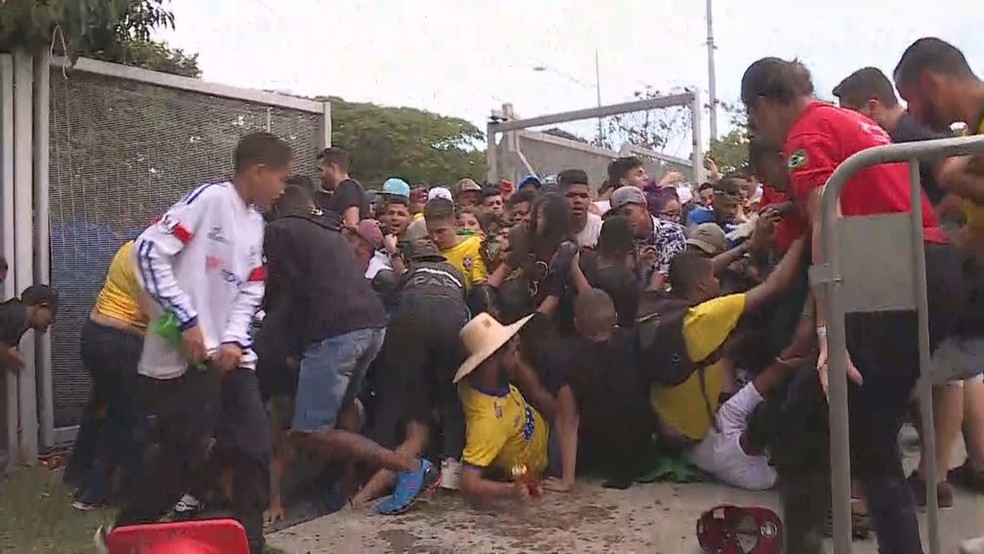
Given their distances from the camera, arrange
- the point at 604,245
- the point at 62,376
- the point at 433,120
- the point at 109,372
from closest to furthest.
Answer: the point at 109,372 < the point at 604,245 < the point at 62,376 < the point at 433,120

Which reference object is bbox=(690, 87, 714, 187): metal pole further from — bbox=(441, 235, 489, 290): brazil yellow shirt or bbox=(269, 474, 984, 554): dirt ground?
bbox=(269, 474, 984, 554): dirt ground

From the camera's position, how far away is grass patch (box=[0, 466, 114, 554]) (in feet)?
16.3

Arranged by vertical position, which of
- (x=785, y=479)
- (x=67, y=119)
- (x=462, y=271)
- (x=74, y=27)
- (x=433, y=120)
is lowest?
(x=785, y=479)

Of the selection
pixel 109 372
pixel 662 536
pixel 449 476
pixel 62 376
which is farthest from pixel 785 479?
pixel 62 376

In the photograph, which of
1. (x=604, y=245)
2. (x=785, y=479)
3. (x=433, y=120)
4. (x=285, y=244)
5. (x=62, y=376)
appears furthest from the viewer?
(x=433, y=120)

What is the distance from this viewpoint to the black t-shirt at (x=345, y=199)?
22.5 feet

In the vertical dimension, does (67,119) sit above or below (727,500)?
above

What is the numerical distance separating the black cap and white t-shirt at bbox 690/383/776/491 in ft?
11.7

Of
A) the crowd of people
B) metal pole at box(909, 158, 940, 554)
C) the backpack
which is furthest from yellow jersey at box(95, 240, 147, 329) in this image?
metal pole at box(909, 158, 940, 554)

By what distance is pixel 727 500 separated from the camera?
5.24 m

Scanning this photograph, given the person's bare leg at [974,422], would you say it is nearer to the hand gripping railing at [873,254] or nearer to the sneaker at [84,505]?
the hand gripping railing at [873,254]

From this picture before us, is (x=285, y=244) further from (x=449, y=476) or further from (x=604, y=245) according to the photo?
(x=604, y=245)

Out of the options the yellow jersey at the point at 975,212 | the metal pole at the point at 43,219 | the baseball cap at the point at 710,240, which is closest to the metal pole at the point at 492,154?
the baseball cap at the point at 710,240

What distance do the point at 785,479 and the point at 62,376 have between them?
4491 millimetres
